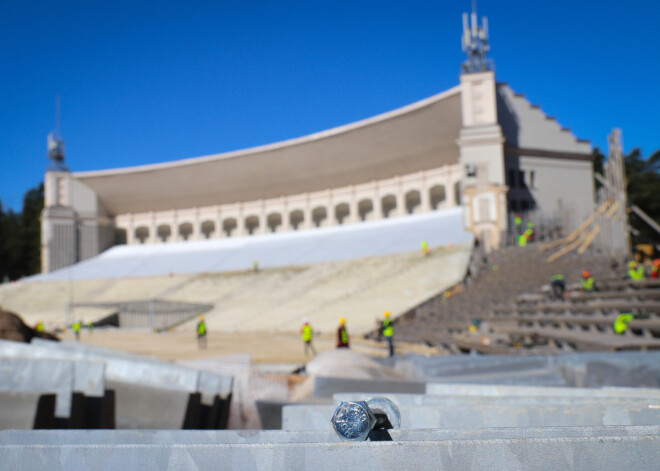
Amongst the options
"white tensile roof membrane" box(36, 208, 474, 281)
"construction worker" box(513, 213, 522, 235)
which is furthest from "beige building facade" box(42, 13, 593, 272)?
"white tensile roof membrane" box(36, 208, 474, 281)

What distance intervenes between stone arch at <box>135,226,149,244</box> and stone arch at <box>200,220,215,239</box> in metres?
5.00

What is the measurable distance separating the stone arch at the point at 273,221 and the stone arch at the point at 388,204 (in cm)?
906

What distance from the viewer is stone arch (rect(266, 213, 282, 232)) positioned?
47.7 m

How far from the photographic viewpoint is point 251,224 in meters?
48.6

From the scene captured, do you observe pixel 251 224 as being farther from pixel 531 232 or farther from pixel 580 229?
pixel 580 229

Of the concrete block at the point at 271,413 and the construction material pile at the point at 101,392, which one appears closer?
the construction material pile at the point at 101,392

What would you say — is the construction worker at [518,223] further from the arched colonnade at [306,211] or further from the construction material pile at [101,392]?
the construction material pile at [101,392]

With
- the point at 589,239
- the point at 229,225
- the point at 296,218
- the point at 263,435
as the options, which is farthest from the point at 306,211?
the point at 263,435

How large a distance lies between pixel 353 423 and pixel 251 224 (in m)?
47.2

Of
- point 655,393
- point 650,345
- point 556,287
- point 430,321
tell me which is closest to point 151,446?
point 655,393

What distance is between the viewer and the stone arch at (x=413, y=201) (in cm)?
4088

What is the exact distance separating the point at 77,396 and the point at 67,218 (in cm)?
4487

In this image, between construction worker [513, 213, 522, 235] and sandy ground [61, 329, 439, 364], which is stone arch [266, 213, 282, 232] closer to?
construction worker [513, 213, 522, 235]

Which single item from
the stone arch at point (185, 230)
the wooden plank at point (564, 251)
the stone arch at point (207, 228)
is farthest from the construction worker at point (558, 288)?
the stone arch at point (185, 230)
